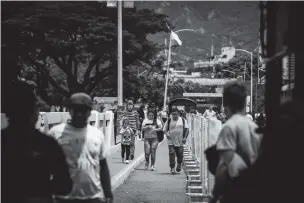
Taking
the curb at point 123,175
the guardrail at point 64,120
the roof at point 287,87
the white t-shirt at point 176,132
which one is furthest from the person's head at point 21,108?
the white t-shirt at point 176,132

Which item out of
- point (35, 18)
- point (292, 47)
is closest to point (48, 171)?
point (292, 47)

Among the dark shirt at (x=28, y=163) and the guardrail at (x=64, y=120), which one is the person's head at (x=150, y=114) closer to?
the guardrail at (x=64, y=120)

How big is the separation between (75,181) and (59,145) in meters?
0.44

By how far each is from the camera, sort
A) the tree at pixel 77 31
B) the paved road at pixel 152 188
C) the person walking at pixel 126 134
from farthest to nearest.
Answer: the tree at pixel 77 31
the person walking at pixel 126 134
the paved road at pixel 152 188

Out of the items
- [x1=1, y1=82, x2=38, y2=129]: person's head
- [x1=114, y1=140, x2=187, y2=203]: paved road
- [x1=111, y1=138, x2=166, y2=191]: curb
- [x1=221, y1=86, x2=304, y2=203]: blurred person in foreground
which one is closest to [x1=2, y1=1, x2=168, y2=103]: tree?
[x1=111, y1=138, x2=166, y2=191]: curb

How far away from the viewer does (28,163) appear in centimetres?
559

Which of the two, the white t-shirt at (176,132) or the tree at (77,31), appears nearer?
the white t-shirt at (176,132)

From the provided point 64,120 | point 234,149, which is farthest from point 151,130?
point 234,149

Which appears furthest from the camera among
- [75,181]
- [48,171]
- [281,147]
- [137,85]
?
[137,85]

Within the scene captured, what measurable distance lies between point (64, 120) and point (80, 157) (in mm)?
8416

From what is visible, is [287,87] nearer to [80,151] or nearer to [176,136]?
[80,151]

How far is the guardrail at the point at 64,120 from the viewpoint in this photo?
12.0 m

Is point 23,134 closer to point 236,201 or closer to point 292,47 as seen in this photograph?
point 236,201

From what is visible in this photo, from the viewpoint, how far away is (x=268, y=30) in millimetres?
6082
